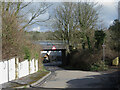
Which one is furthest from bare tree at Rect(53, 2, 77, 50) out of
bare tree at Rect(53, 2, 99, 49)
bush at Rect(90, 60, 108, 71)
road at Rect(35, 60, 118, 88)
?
road at Rect(35, 60, 118, 88)

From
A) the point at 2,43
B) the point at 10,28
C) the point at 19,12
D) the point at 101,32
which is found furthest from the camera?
the point at 101,32

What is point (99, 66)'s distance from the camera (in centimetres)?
2556

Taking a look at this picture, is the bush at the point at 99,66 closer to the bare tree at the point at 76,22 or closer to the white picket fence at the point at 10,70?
the bare tree at the point at 76,22

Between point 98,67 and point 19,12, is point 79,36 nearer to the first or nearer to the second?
point 98,67

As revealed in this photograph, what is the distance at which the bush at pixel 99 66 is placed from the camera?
82.1ft

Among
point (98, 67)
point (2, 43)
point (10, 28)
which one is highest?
point (10, 28)

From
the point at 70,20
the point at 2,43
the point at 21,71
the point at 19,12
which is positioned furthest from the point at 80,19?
the point at 2,43

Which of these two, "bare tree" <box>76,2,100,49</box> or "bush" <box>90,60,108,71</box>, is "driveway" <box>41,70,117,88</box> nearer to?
"bush" <box>90,60,108,71</box>

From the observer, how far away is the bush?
985 inches

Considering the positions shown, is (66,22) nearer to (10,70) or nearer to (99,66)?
(99,66)

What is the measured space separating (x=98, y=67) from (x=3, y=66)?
1654 cm

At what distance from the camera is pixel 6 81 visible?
11844 millimetres

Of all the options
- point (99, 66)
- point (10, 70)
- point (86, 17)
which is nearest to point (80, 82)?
point (10, 70)

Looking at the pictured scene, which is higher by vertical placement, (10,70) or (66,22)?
(66,22)
